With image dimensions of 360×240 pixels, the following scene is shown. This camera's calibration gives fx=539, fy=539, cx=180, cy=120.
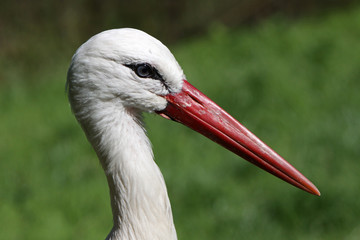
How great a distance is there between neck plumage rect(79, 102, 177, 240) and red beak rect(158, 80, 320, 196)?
0.15 m

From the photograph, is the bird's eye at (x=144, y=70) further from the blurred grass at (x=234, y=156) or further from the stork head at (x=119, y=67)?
the blurred grass at (x=234, y=156)

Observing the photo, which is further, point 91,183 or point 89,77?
point 91,183

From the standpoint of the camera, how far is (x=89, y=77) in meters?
1.74

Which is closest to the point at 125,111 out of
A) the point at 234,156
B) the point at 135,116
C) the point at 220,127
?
the point at 135,116

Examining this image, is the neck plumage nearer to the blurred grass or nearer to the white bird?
the white bird

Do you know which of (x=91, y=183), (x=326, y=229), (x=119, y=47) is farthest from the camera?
(x=91, y=183)

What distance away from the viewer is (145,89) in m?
1.80

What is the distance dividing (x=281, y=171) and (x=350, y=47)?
4.07 metres

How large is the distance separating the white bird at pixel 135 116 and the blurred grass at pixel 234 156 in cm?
168

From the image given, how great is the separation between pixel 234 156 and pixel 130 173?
2.47 meters

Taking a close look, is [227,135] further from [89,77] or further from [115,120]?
[89,77]

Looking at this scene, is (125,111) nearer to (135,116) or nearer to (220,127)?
(135,116)

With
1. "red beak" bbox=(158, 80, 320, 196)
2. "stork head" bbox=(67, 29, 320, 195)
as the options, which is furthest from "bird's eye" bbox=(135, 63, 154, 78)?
"red beak" bbox=(158, 80, 320, 196)

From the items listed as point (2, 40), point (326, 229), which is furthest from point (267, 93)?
point (2, 40)
